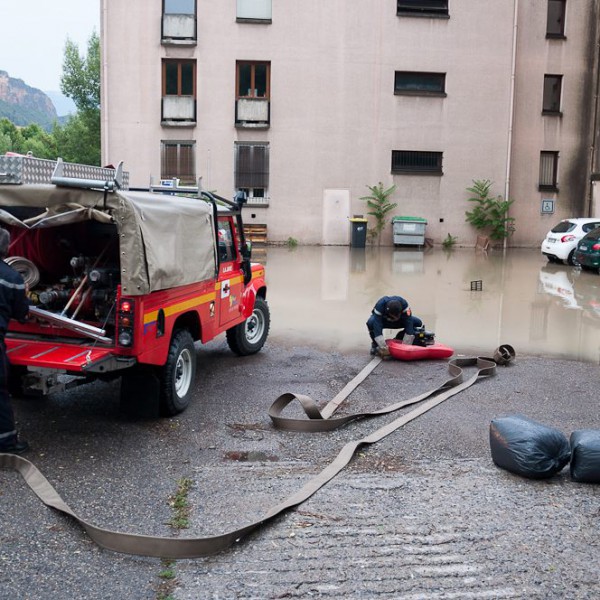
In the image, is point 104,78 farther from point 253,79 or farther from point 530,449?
point 530,449

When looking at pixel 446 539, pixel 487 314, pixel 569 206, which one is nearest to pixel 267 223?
pixel 569 206

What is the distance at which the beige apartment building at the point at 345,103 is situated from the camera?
30359mm

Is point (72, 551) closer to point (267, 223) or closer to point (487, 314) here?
point (487, 314)

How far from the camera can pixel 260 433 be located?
22.1ft

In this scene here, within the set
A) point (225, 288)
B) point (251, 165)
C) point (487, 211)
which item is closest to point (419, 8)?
point (487, 211)

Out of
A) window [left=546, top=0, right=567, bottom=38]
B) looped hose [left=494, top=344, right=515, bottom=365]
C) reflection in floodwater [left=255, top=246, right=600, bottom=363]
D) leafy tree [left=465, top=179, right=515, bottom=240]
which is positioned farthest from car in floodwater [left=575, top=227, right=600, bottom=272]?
window [left=546, top=0, right=567, bottom=38]

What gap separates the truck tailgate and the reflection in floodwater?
16.1 ft

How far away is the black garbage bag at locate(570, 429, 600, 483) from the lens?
539 cm

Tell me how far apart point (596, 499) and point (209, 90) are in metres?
27.7

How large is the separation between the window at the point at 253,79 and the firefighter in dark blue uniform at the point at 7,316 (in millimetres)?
26177

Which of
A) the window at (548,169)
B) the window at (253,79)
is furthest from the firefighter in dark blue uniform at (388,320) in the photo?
the window at (548,169)

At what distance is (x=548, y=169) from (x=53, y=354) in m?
30.3

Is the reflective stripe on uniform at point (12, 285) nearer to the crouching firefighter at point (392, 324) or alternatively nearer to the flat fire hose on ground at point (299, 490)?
the flat fire hose on ground at point (299, 490)

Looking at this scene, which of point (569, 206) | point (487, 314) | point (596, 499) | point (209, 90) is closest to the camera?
point (596, 499)
